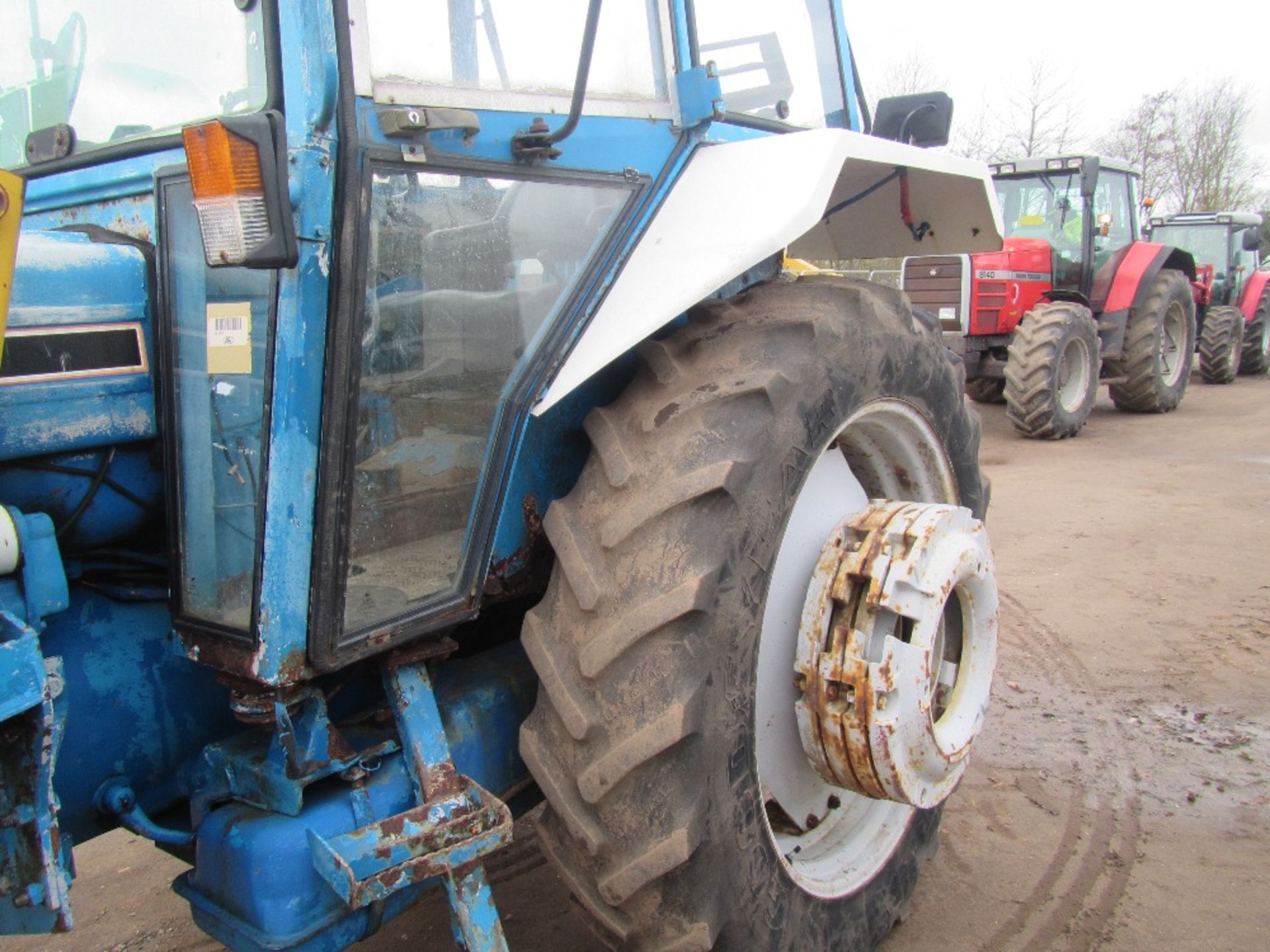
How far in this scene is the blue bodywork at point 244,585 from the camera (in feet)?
4.82

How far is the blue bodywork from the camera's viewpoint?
57.8 inches

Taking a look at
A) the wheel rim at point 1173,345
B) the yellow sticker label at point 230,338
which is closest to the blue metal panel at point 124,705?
the yellow sticker label at point 230,338

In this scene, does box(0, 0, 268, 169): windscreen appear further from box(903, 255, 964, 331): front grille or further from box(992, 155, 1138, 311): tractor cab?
box(992, 155, 1138, 311): tractor cab

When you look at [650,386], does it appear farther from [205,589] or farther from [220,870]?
[220,870]

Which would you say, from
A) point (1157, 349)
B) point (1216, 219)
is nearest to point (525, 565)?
point (1157, 349)

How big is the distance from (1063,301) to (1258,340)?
21.2ft

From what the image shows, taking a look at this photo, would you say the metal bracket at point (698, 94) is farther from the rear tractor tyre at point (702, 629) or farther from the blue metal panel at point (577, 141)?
the rear tractor tyre at point (702, 629)

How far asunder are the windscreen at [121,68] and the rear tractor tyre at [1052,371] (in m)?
7.76

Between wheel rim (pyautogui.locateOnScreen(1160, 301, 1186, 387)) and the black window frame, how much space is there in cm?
1017

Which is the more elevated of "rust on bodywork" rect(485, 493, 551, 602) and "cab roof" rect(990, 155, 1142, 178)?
"cab roof" rect(990, 155, 1142, 178)

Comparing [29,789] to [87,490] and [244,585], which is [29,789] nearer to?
[244,585]

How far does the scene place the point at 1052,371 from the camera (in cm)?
834

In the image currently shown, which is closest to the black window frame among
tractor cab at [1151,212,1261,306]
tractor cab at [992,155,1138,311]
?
tractor cab at [992,155,1138,311]

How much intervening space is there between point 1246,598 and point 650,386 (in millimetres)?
3832
